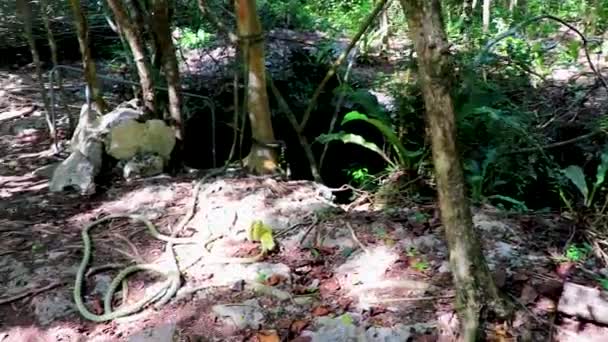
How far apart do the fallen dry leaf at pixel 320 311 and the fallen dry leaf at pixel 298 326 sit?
0.24ft

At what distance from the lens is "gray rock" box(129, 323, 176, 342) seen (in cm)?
262

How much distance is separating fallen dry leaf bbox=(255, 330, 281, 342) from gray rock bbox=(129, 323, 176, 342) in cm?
40

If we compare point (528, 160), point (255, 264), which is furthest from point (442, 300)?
point (528, 160)

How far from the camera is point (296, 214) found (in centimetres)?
361

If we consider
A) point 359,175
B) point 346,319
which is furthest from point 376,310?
point 359,175

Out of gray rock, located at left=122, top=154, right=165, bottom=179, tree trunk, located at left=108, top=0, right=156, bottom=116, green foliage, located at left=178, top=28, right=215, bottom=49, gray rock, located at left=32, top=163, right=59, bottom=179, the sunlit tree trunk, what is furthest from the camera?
the sunlit tree trunk

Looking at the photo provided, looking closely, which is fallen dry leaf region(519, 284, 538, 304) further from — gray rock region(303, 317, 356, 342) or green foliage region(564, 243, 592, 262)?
gray rock region(303, 317, 356, 342)

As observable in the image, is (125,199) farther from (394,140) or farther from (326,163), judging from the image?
(326,163)

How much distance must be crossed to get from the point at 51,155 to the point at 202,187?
6.58 feet

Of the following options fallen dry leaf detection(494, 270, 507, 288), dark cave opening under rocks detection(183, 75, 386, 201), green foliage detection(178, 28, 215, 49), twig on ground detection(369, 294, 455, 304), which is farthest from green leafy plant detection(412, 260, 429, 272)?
green foliage detection(178, 28, 215, 49)

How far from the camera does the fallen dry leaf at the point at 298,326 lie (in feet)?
8.55

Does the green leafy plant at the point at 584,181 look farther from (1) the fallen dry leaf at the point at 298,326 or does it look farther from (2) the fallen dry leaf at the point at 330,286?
(1) the fallen dry leaf at the point at 298,326

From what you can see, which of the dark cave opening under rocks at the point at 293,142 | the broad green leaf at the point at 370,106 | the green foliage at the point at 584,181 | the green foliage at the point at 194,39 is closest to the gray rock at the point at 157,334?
the green foliage at the point at 584,181

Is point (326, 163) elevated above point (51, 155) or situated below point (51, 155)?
below
